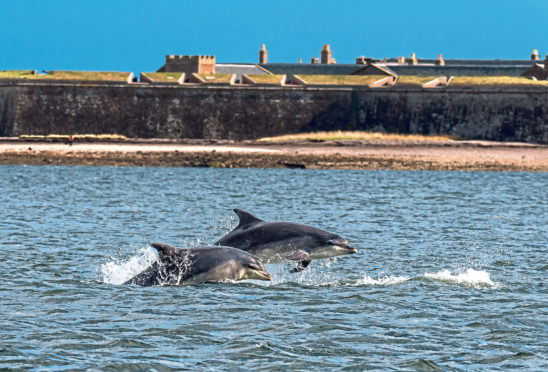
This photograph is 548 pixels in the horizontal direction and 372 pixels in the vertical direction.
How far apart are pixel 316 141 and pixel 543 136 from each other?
1542 cm

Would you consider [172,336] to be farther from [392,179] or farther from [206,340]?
[392,179]

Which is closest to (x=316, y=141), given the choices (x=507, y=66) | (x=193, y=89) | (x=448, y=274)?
(x=193, y=89)

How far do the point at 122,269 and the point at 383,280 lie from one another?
473cm

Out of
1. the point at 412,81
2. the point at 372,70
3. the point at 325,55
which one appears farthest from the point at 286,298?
the point at 325,55

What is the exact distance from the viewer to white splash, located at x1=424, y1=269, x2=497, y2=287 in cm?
1748

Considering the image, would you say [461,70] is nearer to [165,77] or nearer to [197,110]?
[197,110]

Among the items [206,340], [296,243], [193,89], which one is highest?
[193,89]

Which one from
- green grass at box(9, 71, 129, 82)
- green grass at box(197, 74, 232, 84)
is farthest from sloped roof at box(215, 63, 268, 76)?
green grass at box(9, 71, 129, 82)

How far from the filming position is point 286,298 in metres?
15.7

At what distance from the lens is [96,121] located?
71125mm

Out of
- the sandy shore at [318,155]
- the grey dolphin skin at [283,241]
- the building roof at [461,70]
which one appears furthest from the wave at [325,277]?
the building roof at [461,70]

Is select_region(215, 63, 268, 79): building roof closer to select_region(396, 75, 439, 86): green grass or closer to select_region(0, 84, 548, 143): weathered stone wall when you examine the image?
select_region(0, 84, 548, 143): weathered stone wall

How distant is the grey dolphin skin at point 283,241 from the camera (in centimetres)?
1537

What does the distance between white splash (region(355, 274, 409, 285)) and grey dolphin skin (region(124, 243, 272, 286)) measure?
2932 millimetres
